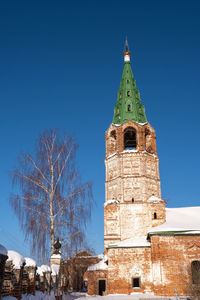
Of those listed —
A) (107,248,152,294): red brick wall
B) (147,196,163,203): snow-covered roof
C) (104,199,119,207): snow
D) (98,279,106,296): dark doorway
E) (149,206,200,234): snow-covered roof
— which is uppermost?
(147,196,163,203): snow-covered roof

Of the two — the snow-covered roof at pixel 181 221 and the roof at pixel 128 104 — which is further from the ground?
the roof at pixel 128 104

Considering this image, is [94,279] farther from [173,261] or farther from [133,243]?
[173,261]

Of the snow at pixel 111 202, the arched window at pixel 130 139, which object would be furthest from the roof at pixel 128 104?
the snow at pixel 111 202

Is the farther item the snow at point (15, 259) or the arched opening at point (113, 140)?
the arched opening at point (113, 140)

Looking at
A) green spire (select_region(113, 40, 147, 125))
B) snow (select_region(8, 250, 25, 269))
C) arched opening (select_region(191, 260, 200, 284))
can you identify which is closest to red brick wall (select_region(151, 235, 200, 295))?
arched opening (select_region(191, 260, 200, 284))

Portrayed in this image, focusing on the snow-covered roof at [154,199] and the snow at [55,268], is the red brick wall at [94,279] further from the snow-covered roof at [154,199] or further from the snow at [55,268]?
the snow at [55,268]

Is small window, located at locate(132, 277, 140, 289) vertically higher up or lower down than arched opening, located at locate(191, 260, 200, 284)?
lower down

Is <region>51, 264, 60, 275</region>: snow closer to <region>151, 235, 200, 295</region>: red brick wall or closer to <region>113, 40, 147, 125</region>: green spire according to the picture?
<region>151, 235, 200, 295</region>: red brick wall

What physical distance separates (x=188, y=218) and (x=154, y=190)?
3.52m

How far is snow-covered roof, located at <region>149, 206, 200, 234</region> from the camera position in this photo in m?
20.4

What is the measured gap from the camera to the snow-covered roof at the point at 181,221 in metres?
20.4

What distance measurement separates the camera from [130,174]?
988 inches

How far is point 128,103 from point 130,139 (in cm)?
344

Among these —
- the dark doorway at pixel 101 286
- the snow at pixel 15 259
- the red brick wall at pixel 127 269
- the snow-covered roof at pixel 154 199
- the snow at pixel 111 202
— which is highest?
the snow-covered roof at pixel 154 199
